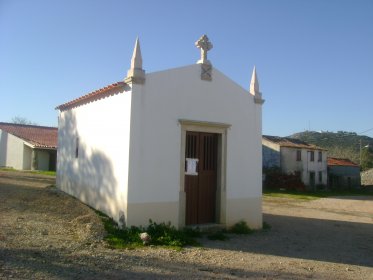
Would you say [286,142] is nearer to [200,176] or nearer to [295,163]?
[295,163]

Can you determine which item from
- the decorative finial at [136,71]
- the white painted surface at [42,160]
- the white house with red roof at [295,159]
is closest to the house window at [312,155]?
the white house with red roof at [295,159]

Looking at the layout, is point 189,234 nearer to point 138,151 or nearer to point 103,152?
point 138,151

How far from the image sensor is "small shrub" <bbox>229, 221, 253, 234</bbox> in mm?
10820

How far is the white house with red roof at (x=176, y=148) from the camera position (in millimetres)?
9570

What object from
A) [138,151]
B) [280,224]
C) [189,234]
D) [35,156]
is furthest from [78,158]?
[35,156]

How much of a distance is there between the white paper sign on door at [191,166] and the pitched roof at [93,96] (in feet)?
8.67

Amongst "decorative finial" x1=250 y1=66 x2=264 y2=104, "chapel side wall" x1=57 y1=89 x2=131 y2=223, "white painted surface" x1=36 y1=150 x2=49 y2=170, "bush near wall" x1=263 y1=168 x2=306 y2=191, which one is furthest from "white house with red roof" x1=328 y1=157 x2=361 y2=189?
"chapel side wall" x1=57 y1=89 x2=131 y2=223

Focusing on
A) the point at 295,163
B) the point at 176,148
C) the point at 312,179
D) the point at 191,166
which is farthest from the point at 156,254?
the point at 312,179

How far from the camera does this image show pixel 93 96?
12.2 meters

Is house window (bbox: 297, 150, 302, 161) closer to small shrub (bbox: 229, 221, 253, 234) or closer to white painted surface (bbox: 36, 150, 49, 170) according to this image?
white painted surface (bbox: 36, 150, 49, 170)

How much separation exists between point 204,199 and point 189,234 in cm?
134

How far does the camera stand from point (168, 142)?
32.8 feet

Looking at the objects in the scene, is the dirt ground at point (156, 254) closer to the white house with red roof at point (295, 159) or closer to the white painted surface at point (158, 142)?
the white painted surface at point (158, 142)

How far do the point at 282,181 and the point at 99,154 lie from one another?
27.5 metres
